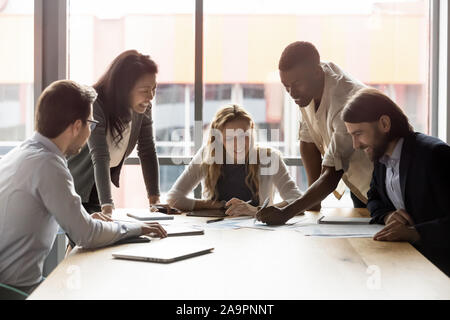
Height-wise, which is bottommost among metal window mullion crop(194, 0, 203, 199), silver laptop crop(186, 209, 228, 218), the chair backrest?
the chair backrest

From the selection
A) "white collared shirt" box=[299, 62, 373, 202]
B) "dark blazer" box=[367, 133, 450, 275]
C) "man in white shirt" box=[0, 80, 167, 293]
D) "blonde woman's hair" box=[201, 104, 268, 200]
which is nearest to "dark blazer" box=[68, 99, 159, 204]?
"blonde woman's hair" box=[201, 104, 268, 200]

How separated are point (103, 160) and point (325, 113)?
1015mm

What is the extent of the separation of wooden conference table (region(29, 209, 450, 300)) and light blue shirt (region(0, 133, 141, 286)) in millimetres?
99

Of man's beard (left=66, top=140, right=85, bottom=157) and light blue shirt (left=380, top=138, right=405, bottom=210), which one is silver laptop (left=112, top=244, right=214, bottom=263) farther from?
light blue shirt (left=380, top=138, right=405, bottom=210)

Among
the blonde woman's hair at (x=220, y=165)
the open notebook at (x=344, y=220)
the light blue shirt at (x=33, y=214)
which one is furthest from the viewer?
the blonde woman's hair at (x=220, y=165)

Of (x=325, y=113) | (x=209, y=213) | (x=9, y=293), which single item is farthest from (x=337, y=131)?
(x=9, y=293)

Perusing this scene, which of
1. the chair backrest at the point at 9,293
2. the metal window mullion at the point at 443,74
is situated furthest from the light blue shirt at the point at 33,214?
the metal window mullion at the point at 443,74

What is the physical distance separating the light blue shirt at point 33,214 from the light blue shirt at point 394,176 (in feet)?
3.62

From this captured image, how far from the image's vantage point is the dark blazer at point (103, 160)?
2.56m

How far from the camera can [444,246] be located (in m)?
1.95

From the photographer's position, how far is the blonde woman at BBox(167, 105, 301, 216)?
3055 mm

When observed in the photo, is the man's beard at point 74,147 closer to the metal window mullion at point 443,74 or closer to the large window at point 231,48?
the large window at point 231,48

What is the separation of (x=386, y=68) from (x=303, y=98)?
150 cm

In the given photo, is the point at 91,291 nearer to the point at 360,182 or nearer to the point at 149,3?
the point at 360,182
